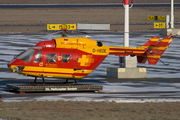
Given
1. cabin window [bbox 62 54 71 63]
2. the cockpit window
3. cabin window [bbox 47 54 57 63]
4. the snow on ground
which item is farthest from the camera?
cabin window [bbox 62 54 71 63]

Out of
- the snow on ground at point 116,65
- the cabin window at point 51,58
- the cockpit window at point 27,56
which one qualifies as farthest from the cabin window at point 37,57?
the snow on ground at point 116,65

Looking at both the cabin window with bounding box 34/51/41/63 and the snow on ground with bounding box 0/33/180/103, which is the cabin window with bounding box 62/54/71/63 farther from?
the snow on ground with bounding box 0/33/180/103

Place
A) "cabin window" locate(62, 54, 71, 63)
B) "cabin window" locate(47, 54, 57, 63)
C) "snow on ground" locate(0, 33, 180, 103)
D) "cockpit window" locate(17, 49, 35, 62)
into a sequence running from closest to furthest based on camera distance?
"snow on ground" locate(0, 33, 180, 103)
"cockpit window" locate(17, 49, 35, 62)
"cabin window" locate(47, 54, 57, 63)
"cabin window" locate(62, 54, 71, 63)

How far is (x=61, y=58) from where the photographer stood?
57.6ft

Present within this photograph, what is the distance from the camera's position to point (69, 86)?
17.2 m

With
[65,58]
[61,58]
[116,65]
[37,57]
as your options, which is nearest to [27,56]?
[37,57]

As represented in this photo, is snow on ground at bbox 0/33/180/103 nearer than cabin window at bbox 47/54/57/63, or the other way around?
snow on ground at bbox 0/33/180/103

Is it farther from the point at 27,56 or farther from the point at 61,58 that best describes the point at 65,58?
the point at 27,56

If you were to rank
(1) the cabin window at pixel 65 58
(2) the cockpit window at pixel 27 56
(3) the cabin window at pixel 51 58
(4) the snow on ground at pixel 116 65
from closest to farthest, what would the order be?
1. (4) the snow on ground at pixel 116 65
2. (2) the cockpit window at pixel 27 56
3. (3) the cabin window at pixel 51 58
4. (1) the cabin window at pixel 65 58

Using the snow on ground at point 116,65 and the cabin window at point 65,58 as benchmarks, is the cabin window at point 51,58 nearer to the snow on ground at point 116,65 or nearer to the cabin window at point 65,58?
the cabin window at point 65,58

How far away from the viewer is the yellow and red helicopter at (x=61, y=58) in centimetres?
1722

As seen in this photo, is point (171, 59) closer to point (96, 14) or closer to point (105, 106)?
point (105, 106)

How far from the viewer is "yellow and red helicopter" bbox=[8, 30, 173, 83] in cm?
1722

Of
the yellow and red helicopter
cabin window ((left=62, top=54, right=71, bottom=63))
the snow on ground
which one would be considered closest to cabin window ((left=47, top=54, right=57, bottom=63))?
the yellow and red helicopter
